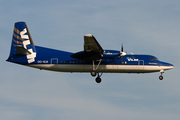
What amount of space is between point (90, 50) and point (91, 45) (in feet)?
3.68

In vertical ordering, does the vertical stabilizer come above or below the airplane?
above

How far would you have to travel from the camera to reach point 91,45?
108 feet

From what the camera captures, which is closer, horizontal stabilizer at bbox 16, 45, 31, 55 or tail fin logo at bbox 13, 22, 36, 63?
horizontal stabilizer at bbox 16, 45, 31, 55

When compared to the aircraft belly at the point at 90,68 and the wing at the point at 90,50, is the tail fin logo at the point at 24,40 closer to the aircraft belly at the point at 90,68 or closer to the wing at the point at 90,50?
the aircraft belly at the point at 90,68

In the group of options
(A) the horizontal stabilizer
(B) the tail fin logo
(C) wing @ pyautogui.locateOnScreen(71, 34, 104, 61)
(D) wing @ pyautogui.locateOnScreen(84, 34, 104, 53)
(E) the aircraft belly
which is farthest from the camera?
(B) the tail fin logo

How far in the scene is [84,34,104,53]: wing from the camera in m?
31.5

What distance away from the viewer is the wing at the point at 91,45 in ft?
104

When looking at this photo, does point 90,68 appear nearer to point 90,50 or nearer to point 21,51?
point 90,50

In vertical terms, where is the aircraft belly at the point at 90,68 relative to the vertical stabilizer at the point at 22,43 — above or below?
below

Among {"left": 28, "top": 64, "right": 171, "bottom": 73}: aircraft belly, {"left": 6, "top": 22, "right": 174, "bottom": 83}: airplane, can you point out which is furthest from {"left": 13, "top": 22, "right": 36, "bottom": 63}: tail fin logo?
{"left": 28, "top": 64, "right": 171, "bottom": 73}: aircraft belly

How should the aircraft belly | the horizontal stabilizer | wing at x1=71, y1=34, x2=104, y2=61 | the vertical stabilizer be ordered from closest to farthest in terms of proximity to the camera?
wing at x1=71, y1=34, x2=104, y2=61
the horizontal stabilizer
the aircraft belly
the vertical stabilizer

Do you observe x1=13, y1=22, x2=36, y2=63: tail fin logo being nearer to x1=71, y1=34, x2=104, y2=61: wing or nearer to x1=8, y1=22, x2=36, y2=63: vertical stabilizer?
x1=8, y1=22, x2=36, y2=63: vertical stabilizer

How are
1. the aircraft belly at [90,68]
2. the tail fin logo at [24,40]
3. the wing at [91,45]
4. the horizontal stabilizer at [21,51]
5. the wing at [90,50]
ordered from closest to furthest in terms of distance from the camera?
the wing at [91,45] < the wing at [90,50] < the horizontal stabilizer at [21,51] < the aircraft belly at [90,68] < the tail fin logo at [24,40]

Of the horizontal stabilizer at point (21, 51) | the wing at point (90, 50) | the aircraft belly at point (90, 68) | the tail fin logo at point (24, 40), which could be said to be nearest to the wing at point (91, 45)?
the wing at point (90, 50)
